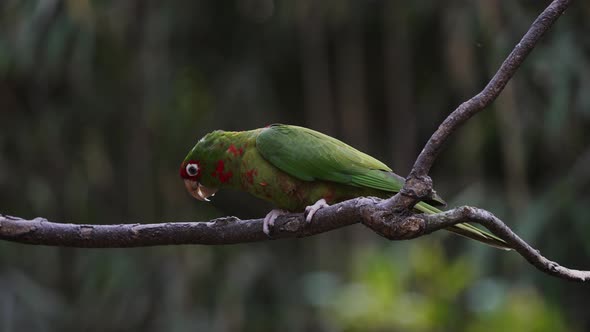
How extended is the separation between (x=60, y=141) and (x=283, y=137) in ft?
16.9

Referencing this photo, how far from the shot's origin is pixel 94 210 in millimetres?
7957

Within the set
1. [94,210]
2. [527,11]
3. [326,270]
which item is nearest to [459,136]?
[527,11]

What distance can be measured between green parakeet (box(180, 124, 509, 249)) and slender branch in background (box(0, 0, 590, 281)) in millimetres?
479

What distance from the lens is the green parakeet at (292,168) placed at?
313cm

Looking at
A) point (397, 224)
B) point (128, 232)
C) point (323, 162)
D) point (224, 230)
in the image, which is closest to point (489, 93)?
point (397, 224)

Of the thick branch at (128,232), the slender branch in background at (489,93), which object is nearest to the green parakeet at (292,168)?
the thick branch at (128,232)

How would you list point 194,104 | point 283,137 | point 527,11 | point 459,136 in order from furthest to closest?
point 194,104 → point 459,136 → point 527,11 → point 283,137

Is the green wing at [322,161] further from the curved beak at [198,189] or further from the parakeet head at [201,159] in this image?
the curved beak at [198,189]

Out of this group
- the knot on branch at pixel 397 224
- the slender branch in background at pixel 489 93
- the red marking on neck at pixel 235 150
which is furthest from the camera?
the red marking on neck at pixel 235 150

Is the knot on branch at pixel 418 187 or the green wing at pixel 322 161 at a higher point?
the knot on branch at pixel 418 187

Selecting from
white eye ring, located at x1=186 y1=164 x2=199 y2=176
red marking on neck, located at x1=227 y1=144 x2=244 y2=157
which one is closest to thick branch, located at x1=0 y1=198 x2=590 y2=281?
red marking on neck, located at x1=227 y1=144 x2=244 y2=157

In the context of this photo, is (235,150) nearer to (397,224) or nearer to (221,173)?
(221,173)

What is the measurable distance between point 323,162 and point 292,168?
12 cm

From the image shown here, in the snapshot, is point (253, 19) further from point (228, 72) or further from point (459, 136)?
point (459, 136)
